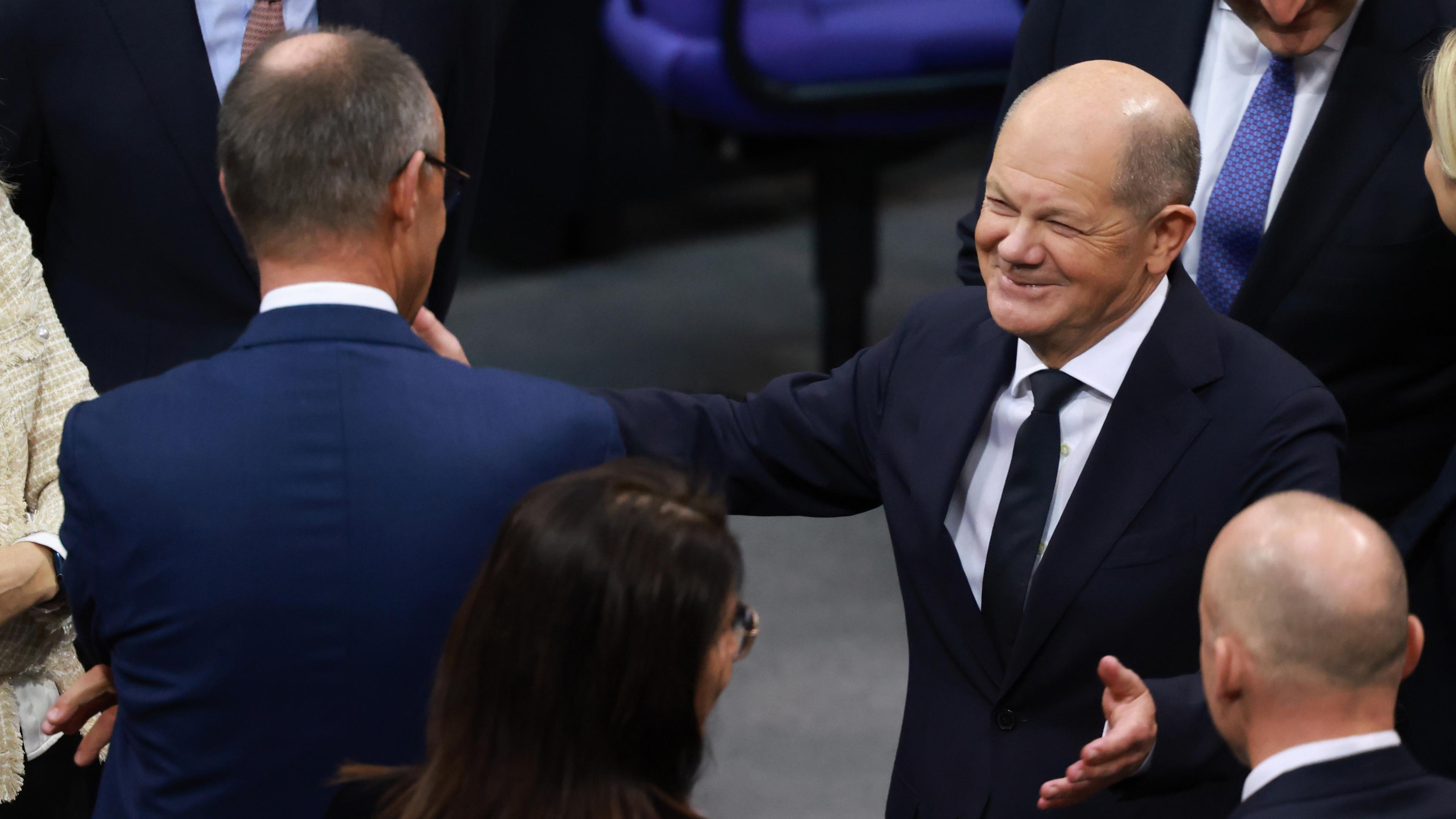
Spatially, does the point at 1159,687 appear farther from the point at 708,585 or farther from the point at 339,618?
the point at 339,618

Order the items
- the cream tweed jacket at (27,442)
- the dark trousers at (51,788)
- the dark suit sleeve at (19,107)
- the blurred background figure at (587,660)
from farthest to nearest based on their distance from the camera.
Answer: the dark suit sleeve at (19,107)
the dark trousers at (51,788)
the cream tweed jacket at (27,442)
the blurred background figure at (587,660)

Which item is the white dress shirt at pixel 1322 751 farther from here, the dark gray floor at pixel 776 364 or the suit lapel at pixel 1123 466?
the dark gray floor at pixel 776 364

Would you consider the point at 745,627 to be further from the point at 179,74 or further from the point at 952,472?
the point at 179,74

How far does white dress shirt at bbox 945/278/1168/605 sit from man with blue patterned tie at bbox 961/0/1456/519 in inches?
18.3

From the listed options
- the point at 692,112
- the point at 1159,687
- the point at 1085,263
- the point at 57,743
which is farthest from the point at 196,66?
the point at 692,112

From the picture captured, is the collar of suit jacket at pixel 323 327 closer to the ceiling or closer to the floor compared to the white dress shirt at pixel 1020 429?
closer to the ceiling

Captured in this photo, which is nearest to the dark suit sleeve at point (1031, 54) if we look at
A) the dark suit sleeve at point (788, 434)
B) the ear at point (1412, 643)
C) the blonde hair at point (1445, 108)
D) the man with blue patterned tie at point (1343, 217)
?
the man with blue patterned tie at point (1343, 217)

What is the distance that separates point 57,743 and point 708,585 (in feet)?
3.61

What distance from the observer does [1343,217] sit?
2.08m

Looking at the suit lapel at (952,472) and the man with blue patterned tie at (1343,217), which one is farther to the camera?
the man with blue patterned tie at (1343,217)

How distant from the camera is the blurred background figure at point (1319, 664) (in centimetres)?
128

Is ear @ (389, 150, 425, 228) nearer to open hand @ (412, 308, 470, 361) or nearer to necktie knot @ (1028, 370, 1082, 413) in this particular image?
open hand @ (412, 308, 470, 361)

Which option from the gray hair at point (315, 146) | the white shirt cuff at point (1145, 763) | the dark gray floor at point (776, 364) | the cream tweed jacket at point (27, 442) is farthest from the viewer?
the dark gray floor at point (776, 364)

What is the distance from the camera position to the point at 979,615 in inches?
66.4
